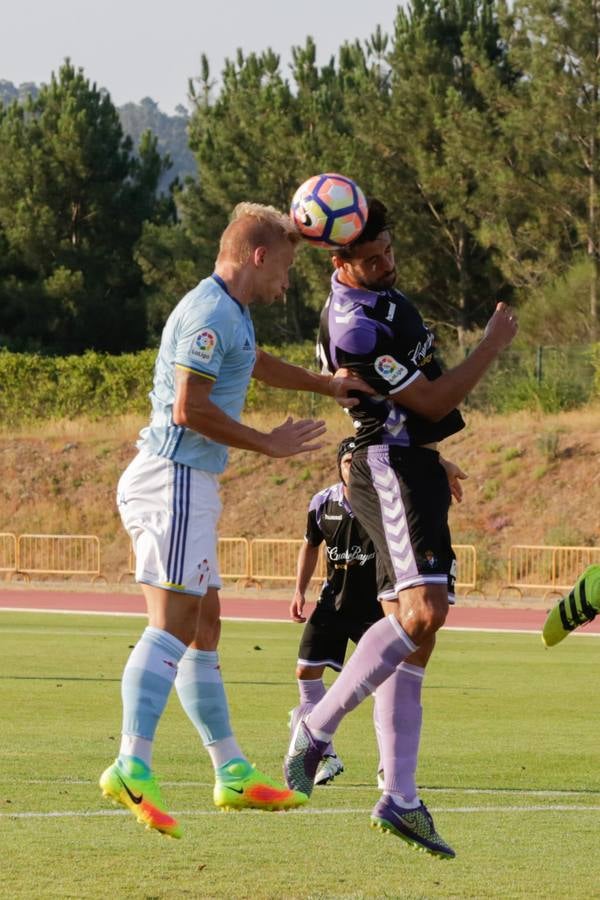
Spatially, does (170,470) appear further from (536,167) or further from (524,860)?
(536,167)

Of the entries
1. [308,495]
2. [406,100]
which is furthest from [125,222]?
[308,495]

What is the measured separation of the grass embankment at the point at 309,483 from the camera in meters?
34.2

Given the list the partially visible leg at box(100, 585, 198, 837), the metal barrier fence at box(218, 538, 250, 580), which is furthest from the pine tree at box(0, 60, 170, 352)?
the partially visible leg at box(100, 585, 198, 837)

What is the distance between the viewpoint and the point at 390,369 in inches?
281

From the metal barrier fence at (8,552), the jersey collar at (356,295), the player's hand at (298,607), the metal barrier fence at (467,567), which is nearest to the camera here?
the jersey collar at (356,295)

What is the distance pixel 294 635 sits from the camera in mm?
22109

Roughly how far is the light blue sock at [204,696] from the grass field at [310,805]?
0.57 meters

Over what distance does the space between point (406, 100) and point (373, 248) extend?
1630 inches

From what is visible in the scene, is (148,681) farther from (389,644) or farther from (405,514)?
(405,514)

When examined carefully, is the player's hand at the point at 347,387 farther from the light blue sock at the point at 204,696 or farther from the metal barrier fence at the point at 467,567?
the metal barrier fence at the point at 467,567

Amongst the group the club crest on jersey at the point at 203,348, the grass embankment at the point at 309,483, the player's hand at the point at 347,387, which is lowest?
the grass embankment at the point at 309,483

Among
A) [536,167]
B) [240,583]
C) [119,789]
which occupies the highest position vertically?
[536,167]

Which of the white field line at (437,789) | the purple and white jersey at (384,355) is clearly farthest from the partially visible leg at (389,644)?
the white field line at (437,789)

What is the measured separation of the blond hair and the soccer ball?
1.36 ft
